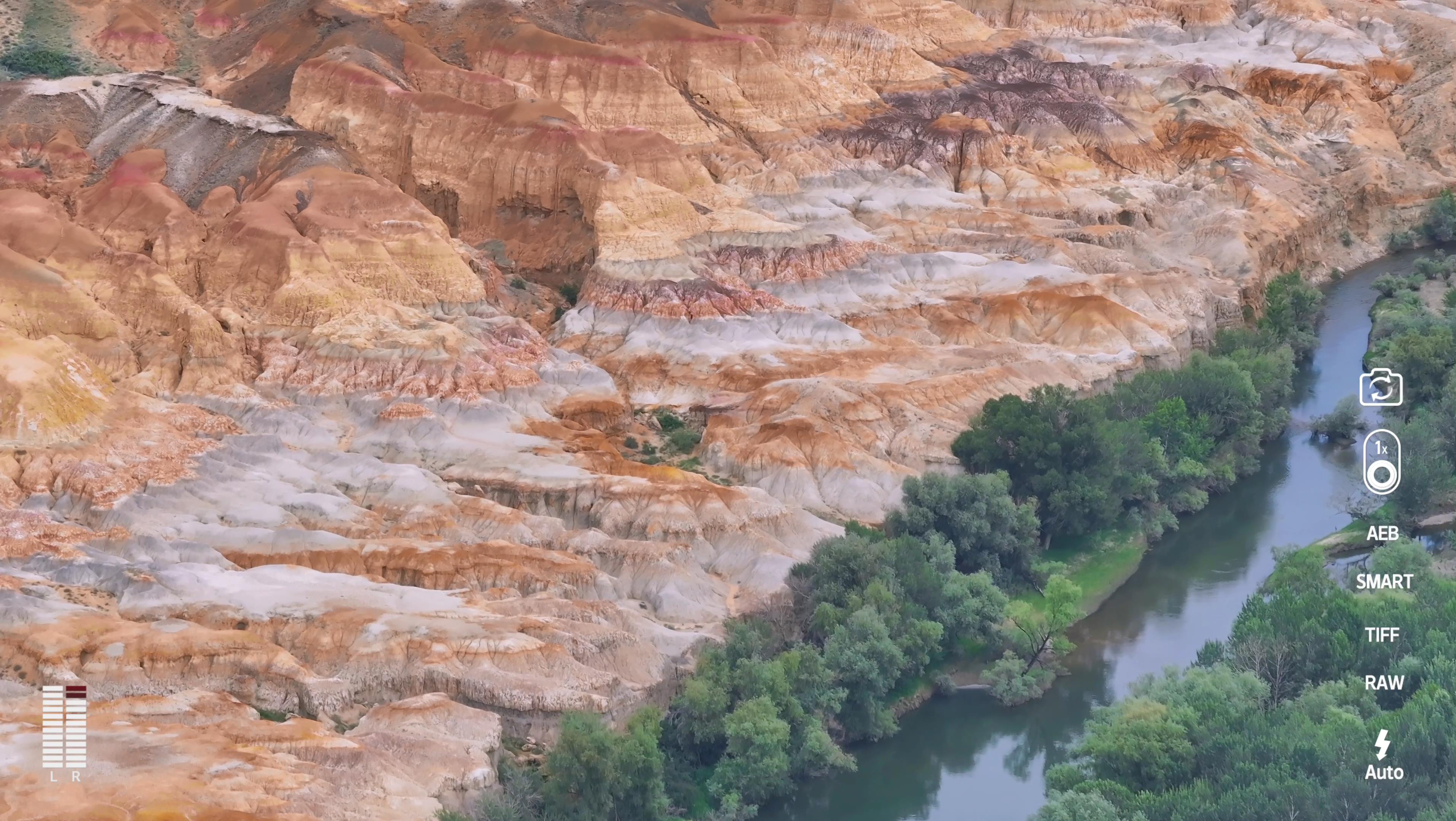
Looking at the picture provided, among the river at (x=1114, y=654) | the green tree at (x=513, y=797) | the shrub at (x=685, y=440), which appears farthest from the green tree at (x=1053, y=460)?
the green tree at (x=513, y=797)

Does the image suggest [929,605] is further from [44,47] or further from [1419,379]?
[44,47]

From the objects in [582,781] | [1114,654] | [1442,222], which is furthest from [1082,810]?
[1442,222]

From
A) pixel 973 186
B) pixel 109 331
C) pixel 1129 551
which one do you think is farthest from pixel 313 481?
pixel 973 186

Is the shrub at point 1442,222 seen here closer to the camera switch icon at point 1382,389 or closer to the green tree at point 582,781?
the camera switch icon at point 1382,389

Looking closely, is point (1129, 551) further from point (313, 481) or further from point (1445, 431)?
point (313, 481)

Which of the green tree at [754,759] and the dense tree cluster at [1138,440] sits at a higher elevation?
the dense tree cluster at [1138,440]

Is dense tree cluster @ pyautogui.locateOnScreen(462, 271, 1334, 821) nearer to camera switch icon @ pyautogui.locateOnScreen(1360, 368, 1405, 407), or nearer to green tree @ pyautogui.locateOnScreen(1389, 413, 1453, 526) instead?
camera switch icon @ pyautogui.locateOnScreen(1360, 368, 1405, 407)
